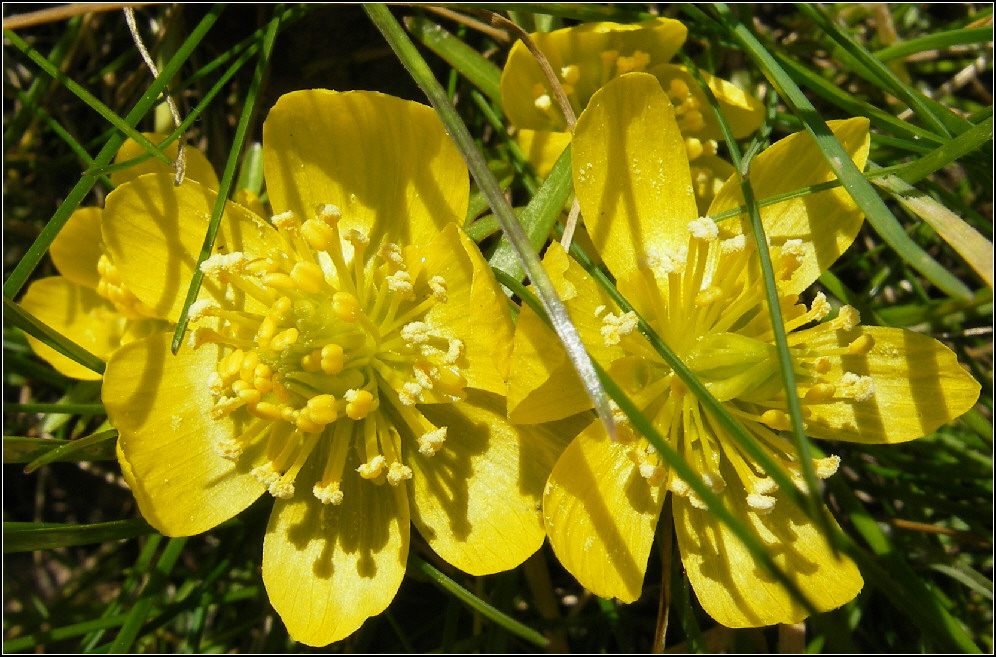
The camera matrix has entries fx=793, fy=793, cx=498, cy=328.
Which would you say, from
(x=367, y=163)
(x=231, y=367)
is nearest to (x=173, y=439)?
(x=231, y=367)

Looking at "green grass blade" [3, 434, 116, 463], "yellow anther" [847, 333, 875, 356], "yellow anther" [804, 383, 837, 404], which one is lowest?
"green grass blade" [3, 434, 116, 463]

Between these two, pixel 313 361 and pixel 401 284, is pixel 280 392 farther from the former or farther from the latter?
pixel 401 284

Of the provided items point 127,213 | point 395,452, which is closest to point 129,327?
point 127,213

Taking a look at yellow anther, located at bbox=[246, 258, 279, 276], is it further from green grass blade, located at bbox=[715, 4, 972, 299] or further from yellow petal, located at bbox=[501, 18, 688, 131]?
green grass blade, located at bbox=[715, 4, 972, 299]

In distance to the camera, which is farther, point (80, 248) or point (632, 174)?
point (80, 248)

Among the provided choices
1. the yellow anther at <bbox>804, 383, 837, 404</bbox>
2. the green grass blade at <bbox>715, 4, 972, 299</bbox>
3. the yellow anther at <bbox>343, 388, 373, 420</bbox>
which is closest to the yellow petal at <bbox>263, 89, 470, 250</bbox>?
the yellow anther at <bbox>343, 388, 373, 420</bbox>

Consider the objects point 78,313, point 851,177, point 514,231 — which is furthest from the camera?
point 78,313

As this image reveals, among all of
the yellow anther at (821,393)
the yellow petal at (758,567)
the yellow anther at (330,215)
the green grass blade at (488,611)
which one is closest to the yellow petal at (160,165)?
the yellow anther at (330,215)
